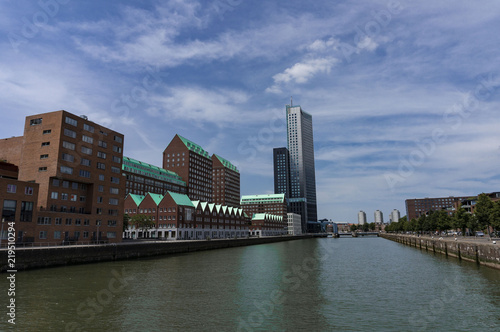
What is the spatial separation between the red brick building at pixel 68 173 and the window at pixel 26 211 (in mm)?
3068

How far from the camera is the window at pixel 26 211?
6184 centimetres

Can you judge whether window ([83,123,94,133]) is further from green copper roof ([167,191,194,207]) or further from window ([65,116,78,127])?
green copper roof ([167,191,194,207])

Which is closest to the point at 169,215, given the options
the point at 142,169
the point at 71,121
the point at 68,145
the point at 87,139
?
the point at 87,139

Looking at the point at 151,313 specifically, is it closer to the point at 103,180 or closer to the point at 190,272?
the point at 190,272

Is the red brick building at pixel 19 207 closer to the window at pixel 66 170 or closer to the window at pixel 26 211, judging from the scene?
the window at pixel 26 211

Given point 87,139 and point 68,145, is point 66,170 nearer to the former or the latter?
point 68,145

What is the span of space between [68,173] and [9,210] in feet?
57.5

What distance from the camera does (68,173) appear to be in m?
75.7

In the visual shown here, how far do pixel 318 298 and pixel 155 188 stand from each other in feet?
563

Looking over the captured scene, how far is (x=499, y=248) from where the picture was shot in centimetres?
4538

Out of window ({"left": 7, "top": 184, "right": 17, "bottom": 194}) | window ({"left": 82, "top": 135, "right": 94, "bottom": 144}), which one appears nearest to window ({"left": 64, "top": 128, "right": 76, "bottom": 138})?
window ({"left": 82, "top": 135, "right": 94, "bottom": 144})

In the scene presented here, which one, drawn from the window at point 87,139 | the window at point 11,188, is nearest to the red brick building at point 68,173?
the window at point 87,139

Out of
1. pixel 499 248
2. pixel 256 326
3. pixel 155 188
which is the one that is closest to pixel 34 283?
pixel 256 326

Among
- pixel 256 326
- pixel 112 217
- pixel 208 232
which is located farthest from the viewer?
pixel 208 232
